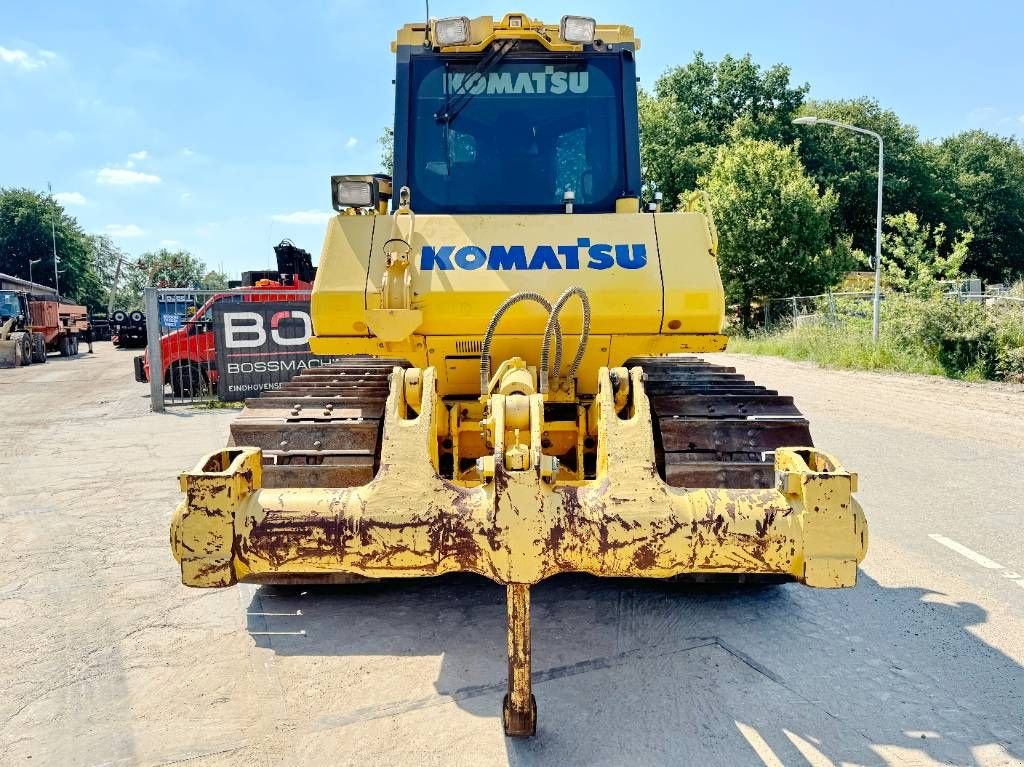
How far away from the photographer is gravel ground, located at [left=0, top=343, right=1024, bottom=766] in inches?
113

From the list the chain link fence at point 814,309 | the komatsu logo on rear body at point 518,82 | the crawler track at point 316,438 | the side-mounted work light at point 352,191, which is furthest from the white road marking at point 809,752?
the chain link fence at point 814,309

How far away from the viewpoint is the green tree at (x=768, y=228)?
87.3 ft

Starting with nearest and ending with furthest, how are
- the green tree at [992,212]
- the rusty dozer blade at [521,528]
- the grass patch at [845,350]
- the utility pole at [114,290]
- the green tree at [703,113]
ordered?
the rusty dozer blade at [521,528]
the grass patch at [845,350]
the green tree at [703,113]
the green tree at [992,212]
the utility pole at [114,290]

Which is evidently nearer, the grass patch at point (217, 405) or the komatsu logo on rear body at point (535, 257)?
the komatsu logo on rear body at point (535, 257)

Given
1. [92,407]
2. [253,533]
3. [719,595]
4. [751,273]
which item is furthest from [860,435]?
[751,273]

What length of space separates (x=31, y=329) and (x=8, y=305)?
3.71 ft

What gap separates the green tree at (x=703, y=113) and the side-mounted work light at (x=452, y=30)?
3347cm

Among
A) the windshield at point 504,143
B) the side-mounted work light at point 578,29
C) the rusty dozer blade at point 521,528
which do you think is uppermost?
the side-mounted work light at point 578,29

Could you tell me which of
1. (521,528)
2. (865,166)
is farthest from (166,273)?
(521,528)

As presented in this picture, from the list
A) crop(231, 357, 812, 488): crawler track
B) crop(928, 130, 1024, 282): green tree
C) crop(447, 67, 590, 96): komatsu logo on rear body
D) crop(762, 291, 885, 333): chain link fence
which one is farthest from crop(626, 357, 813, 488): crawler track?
crop(928, 130, 1024, 282): green tree

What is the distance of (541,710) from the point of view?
10.1ft

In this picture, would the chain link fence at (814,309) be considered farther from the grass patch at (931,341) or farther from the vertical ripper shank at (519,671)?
the vertical ripper shank at (519,671)

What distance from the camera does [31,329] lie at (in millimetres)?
26875

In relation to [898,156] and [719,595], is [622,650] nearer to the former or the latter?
[719,595]
